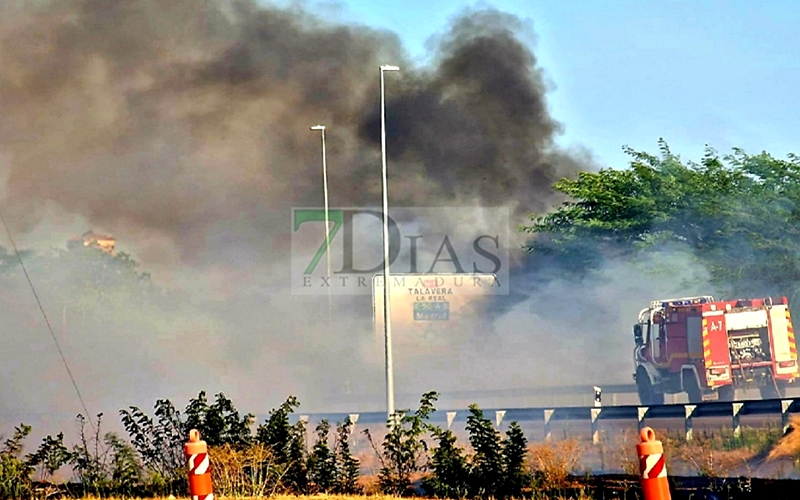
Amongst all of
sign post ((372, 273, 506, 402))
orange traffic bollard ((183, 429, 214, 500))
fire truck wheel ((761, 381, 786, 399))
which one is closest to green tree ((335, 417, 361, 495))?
orange traffic bollard ((183, 429, 214, 500))

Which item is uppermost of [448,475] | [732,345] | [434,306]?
[434,306]

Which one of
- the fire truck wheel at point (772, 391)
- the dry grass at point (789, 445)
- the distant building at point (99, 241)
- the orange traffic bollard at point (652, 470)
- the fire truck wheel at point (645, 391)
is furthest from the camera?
the distant building at point (99, 241)

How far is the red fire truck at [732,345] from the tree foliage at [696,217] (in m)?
1.93

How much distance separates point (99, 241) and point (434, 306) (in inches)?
369

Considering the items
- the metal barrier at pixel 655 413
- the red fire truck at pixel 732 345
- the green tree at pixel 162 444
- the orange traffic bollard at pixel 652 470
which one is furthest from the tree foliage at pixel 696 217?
the orange traffic bollard at pixel 652 470

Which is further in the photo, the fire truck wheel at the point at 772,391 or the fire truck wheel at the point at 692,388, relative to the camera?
the fire truck wheel at the point at 692,388

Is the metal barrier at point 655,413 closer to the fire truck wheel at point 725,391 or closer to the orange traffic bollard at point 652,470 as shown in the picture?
the fire truck wheel at point 725,391

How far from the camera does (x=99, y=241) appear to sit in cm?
3148

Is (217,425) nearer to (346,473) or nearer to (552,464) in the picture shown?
(346,473)

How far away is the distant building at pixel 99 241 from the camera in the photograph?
102ft

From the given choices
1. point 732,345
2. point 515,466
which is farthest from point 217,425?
point 732,345

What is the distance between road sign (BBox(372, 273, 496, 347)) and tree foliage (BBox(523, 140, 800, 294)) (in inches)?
85.8

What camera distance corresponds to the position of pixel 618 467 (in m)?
16.8

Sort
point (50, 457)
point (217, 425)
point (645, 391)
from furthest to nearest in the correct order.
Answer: point (645, 391) < point (50, 457) < point (217, 425)
